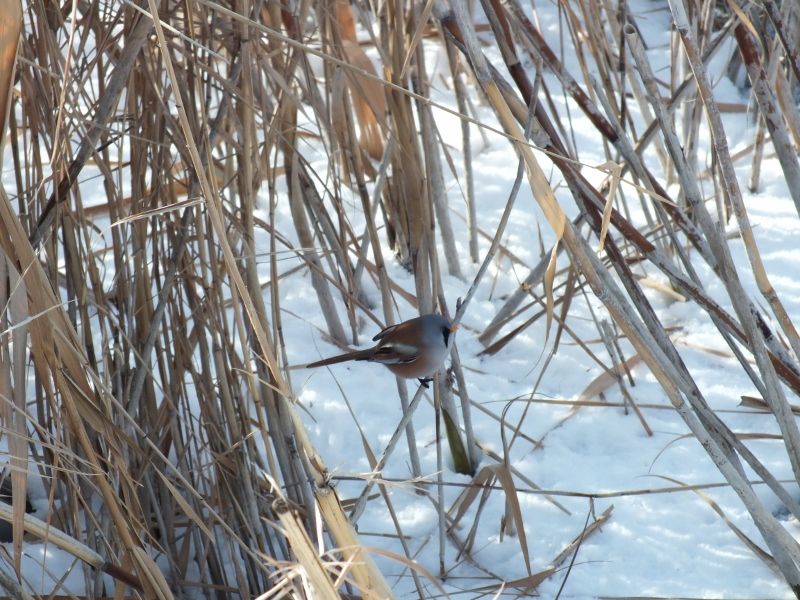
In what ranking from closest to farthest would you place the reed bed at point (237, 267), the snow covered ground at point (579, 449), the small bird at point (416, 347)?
the reed bed at point (237, 267)
the small bird at point (416, 347)
the snow covered ground at point (579, 449)

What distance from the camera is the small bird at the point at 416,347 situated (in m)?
1.52

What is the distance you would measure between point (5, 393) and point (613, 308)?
2.71 feet

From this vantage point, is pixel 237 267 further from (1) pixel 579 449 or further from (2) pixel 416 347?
(1) pixel 579 449

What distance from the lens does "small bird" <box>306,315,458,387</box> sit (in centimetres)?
152

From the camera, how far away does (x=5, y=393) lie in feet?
3.07

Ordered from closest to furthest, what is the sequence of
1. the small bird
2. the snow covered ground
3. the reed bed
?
the reed bed < the small bird < the snow covered ground

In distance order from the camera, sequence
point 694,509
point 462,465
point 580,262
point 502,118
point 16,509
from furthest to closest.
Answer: point 462,465 < point 694,509 < point 580,262 < point 502,118 < point 16,509

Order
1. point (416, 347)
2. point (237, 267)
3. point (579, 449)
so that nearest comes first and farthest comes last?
point (237, 267) → point (416, 347) → point (579, 449)

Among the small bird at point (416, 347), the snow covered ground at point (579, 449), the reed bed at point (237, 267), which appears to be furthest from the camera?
the snow covered ground at point (579, 449)

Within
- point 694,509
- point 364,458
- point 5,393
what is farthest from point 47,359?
point 694,509

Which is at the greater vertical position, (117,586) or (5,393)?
(5,393)

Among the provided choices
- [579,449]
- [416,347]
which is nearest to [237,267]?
[416,347]

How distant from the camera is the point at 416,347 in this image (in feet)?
4.99

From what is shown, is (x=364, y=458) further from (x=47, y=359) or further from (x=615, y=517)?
(x=47, y=359)
